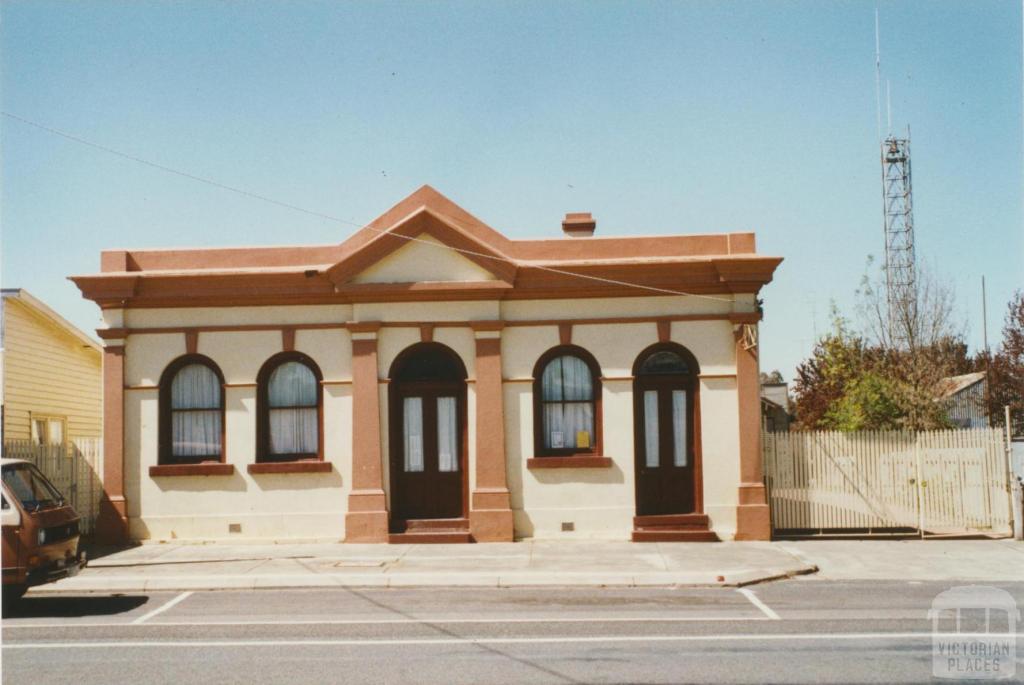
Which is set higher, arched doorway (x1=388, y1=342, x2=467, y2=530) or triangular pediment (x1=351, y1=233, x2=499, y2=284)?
triangular pediment (x1=351, y1=233, x2=499, y2=284)

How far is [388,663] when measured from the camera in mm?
8250

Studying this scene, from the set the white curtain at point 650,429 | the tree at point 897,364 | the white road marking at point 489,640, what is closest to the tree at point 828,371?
the tree at point 897,364

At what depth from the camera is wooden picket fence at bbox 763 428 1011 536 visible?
16.6 m

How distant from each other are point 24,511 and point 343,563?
4611 millimetres

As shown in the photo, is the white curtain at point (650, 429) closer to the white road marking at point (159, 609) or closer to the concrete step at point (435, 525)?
the concrete step at point (435, 525)

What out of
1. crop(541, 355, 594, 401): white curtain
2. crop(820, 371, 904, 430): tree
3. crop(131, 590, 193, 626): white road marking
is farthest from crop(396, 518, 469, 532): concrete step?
crop(820, 371, 904, 430): tree

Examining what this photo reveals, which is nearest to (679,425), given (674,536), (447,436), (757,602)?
(674,536)

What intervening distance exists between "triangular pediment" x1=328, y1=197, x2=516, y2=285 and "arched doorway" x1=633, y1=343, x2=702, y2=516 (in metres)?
2.99

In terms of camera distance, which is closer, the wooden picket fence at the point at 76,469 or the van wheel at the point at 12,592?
Answer: the van wheel at the point at 12,592

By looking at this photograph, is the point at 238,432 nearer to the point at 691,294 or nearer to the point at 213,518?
the point at 213,518

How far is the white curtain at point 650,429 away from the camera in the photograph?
54.7 feet

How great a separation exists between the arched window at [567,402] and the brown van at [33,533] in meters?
7.70

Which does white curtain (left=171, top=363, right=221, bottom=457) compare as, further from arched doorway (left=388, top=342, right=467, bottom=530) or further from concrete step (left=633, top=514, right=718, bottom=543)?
concrete step (left=633, top=514, right=718, bottom=543)

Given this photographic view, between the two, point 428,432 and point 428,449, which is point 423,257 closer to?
point 428,432
